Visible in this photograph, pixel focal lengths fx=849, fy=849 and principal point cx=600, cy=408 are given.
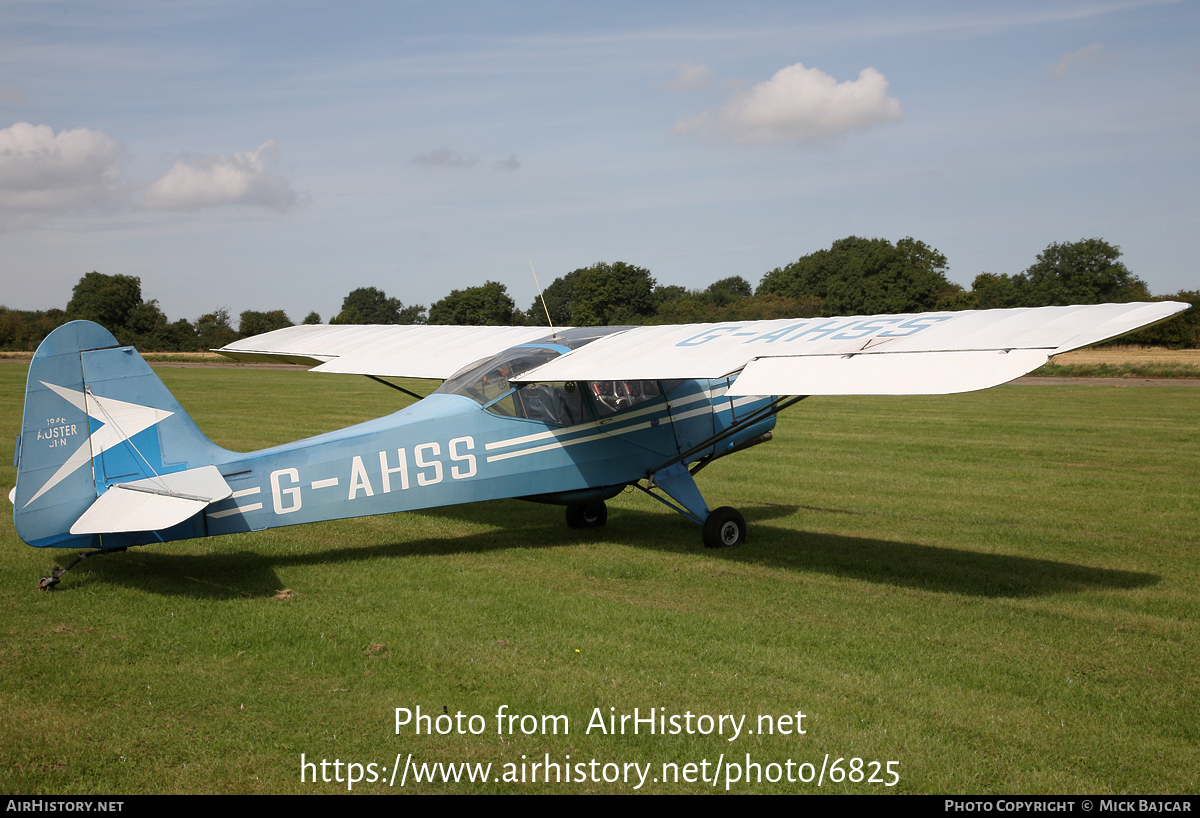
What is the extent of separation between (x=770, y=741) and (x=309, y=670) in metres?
2.51

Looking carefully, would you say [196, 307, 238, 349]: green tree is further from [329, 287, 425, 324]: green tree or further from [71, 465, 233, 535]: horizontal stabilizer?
[71, 465, 233, 535]: horizontal stabilizer

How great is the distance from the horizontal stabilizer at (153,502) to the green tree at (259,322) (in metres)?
72.3

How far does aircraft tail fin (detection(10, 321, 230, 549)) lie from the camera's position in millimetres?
5387

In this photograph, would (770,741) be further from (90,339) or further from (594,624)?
(90,339)

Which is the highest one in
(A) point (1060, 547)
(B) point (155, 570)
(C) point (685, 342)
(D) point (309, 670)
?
(C) point (685, 342)

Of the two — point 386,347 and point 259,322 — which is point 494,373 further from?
point 259,322

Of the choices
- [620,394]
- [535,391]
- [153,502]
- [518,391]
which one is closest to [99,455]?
[153,502]

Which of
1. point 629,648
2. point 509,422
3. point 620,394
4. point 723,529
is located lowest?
point 629,648

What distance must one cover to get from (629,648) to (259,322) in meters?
78.8

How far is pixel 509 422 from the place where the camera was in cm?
729

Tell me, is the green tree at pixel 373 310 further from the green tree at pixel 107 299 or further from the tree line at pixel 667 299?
the green tree at pixel 107 299

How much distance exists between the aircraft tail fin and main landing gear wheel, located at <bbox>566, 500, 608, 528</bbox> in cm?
390
